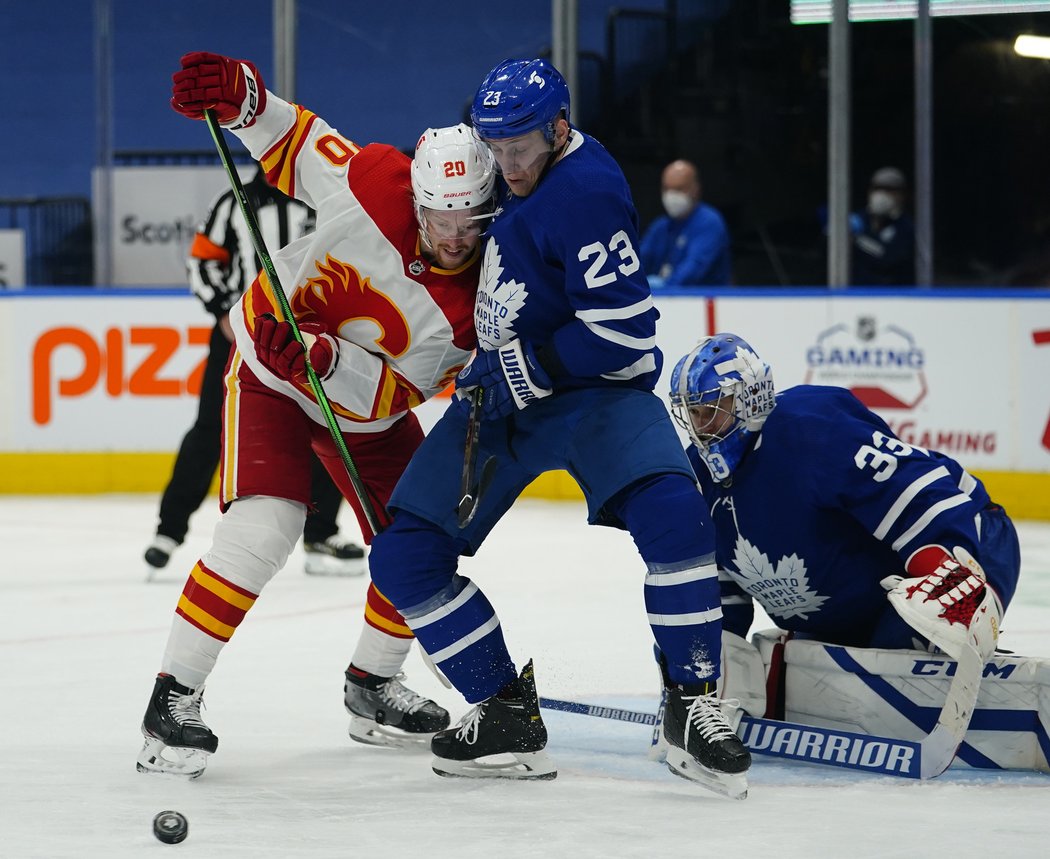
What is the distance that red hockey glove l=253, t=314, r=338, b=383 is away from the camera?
8.48 feet

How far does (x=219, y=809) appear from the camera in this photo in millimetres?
2365

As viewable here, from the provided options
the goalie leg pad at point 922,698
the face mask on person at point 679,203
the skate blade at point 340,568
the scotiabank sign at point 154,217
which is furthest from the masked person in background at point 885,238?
the goalie leg pad at point 922,698

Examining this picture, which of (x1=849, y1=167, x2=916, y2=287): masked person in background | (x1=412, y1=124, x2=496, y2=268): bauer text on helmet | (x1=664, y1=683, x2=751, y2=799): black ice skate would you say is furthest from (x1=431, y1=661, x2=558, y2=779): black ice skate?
(x1=849, y1=167, x2=916, y2=287): masked person in background

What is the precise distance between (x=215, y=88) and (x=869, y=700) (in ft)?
4.71

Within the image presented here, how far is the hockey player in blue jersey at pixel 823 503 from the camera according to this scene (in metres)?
2.59

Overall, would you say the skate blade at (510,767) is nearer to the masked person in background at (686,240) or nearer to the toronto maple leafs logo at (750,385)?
the toronto maple leafs logo at (750,385)

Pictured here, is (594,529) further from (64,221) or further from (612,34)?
(64,221)

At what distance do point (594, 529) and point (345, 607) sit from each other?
1.61m

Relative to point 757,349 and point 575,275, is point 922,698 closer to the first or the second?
point 575,275

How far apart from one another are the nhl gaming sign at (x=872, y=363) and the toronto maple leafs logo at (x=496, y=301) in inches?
136

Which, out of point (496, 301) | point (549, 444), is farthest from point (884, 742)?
point (496, 301)

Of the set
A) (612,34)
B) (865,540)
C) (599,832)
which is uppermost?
(612,34)

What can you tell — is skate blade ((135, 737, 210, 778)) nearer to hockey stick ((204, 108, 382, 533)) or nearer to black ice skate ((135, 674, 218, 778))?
black ice skate ((135, 674, 218, 778))

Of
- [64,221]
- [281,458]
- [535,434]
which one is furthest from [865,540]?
[64,221]
